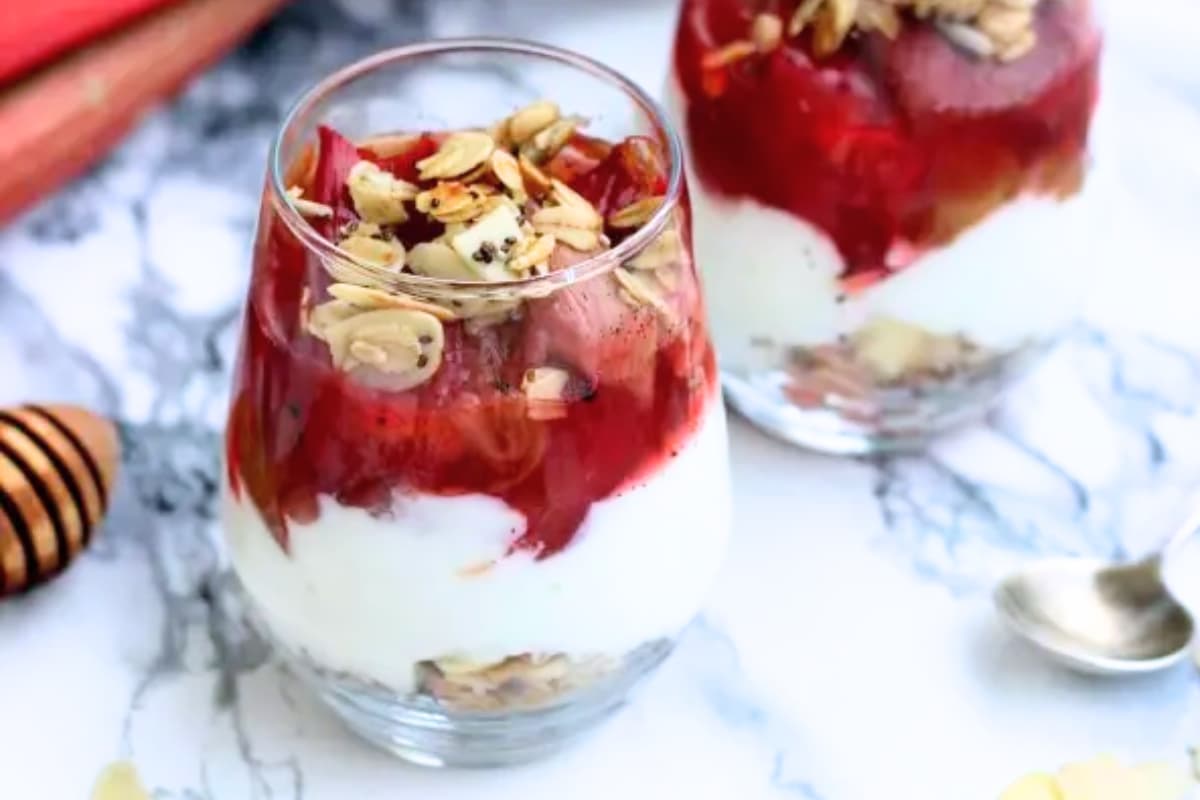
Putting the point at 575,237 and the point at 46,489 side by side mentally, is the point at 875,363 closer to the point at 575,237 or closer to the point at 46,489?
the point at 575,237

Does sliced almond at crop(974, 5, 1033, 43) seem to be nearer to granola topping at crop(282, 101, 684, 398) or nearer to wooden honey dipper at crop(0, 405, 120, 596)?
granola topping at crop(282, 101, 684, 398)

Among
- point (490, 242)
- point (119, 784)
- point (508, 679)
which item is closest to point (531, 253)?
point (490, 242)

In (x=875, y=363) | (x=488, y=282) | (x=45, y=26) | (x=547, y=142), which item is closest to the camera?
(x=488, y=282)

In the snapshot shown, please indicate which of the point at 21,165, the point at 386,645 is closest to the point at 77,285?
the point at 21,165

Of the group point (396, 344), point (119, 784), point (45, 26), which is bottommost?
point (119, 784)

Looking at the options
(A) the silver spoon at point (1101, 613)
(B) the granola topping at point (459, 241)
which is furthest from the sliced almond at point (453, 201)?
(A) the silver spoon at point (1101, 613)

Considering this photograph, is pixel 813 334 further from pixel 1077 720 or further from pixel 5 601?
pixel 5 601

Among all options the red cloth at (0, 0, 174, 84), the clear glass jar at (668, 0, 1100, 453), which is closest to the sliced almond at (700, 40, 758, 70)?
the clear glass jar at (668, 0, 1100, 453)

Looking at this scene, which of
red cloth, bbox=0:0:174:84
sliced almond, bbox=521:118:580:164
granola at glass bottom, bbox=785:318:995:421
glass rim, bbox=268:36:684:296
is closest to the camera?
glass rim, bbox=268:36:684:296
